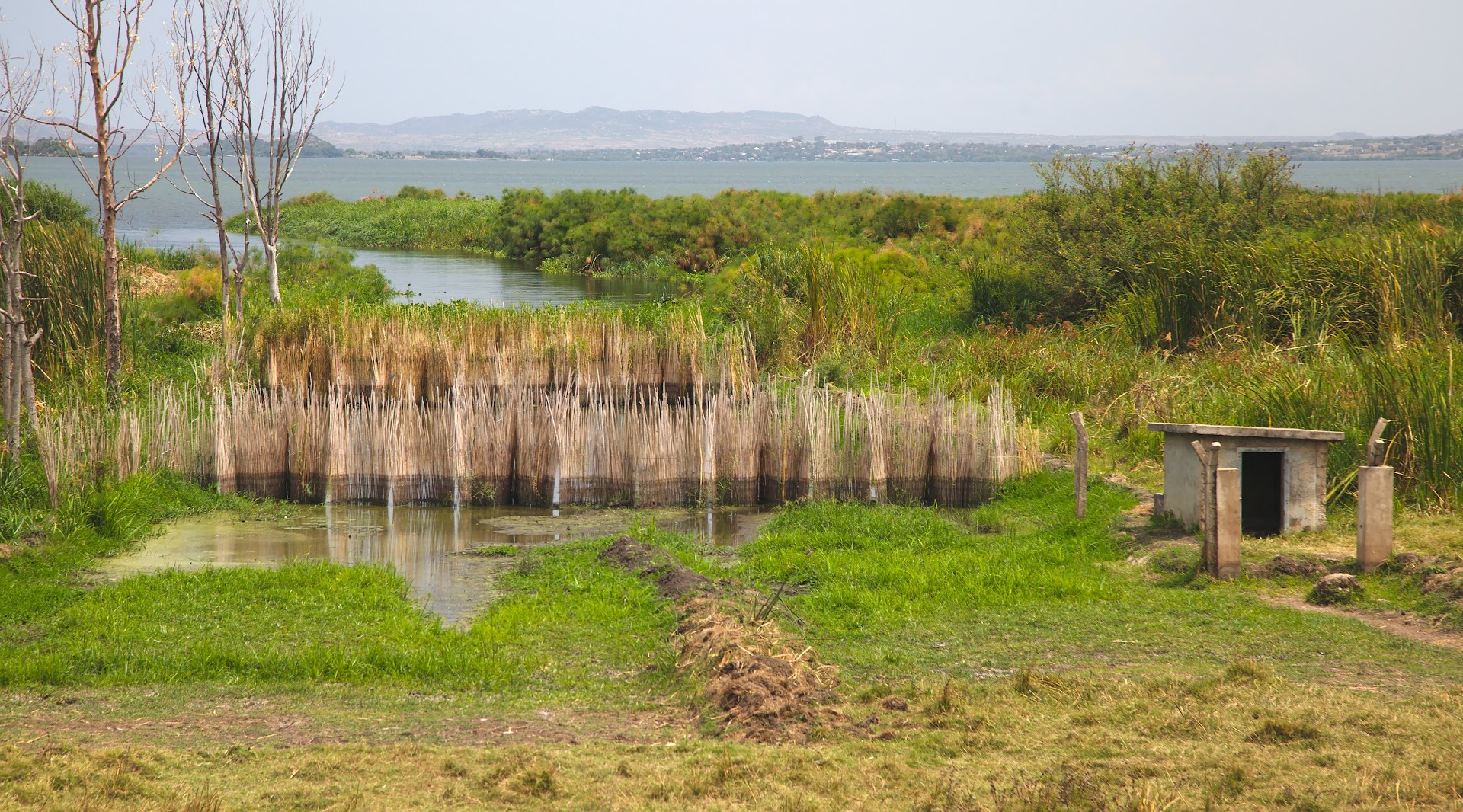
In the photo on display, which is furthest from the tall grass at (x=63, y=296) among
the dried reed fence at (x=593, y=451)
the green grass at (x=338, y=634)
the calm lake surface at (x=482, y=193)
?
the green grass at (x=338, y=634)

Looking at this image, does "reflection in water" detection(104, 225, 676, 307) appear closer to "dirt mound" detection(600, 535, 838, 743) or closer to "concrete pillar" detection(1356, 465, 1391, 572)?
"dirt mound" detection(600, 535, 838, 743)

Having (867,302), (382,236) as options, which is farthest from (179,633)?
(382,236)

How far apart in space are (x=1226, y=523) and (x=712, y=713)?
4.35 meters

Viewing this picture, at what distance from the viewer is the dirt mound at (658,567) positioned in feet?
26.6

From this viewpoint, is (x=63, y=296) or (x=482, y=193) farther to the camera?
(x=482, y=193)

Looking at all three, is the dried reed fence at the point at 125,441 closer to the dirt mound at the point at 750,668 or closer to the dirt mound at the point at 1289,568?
the dirt mound at the point at 750,668

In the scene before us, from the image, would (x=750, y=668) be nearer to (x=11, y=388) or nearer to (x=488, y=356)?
(x=11, y=388)

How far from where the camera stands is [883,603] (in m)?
8.05

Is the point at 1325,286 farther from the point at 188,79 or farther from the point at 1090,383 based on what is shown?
the point at 188,79

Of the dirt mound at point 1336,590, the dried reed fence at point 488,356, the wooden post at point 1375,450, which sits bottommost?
the dirt mound at point 1336,590

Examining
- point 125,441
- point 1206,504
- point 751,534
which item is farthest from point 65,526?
point 1206,504

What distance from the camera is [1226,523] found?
26.9 feet

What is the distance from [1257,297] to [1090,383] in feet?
9.34

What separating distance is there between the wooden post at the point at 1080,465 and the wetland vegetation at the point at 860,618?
1.19 feet
